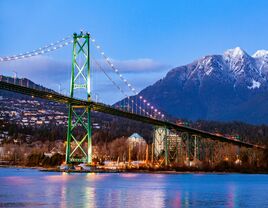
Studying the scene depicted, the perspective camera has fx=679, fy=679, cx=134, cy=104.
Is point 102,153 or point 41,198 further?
point 102,153

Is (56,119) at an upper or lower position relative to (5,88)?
upper

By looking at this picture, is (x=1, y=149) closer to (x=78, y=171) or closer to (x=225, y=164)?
(x=225, y=164)

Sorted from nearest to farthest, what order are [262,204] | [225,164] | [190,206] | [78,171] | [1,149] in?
[190,206], [262,204], [78,171], [225,164], [1,149]

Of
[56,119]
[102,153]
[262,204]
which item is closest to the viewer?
[262,204]

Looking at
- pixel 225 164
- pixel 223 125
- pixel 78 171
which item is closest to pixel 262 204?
pixel 78 171

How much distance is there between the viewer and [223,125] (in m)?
164

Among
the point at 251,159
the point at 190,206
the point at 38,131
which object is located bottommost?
the point at 190,206

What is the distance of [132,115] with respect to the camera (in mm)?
66500

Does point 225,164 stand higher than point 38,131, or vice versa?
point 38,131

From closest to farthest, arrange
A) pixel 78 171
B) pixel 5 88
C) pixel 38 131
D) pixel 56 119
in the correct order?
pixel 5 88 → pixel 78 171 → pixel 38 131 → pixel 56 119

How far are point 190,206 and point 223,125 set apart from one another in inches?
5267

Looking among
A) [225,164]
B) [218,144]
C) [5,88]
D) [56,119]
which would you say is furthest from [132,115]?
[56,119]

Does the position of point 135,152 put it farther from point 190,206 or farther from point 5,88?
point 190,206

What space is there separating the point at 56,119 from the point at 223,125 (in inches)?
2198
